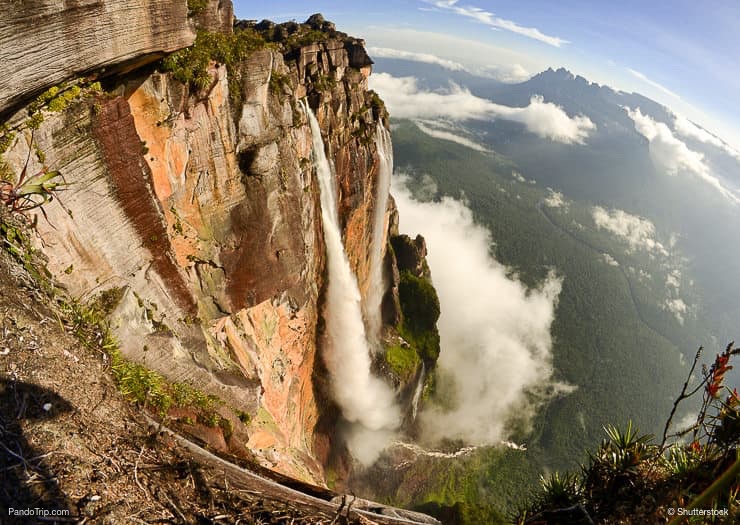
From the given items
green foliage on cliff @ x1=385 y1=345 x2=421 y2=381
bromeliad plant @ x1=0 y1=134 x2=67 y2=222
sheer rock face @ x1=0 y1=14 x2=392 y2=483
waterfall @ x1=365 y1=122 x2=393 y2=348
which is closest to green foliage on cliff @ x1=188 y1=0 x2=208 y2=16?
sheer rock face @ x1=0 y1=14 x2=392 y2=483

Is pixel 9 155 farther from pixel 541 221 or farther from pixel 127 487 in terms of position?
pixel 541 221

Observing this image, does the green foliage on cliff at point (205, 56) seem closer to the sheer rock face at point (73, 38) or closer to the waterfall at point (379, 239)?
the sheer rock face at point (73, 38)

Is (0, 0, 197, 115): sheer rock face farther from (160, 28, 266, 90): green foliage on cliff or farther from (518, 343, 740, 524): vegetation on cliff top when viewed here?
(518, 343, 740, 524): vegetation on cliff top

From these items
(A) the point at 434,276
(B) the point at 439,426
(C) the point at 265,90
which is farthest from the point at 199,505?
(A) the point at 434,276

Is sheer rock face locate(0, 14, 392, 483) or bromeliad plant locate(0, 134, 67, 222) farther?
sheer rock face locate(0, 14, 392, 483)

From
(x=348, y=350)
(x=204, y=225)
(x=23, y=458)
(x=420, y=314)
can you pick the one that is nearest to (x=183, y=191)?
(x=204, y=225)

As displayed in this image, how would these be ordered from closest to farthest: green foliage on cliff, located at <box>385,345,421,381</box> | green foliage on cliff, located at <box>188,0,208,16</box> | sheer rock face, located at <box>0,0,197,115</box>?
1. sheer rock face, located at <box>0,0,197,115</box>
2. green foliage on cliff, located at <box>188,0,208,16</box>
3. green foliage on cliff, located at <box>385,345,421,381</box>

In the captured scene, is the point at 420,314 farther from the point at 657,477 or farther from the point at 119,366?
the point at 119,366

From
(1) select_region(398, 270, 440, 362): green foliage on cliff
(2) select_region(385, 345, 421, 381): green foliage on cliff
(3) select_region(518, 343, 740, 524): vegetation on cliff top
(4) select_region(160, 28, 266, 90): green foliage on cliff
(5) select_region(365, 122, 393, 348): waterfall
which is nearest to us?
(3) select_region(518, 343, 740, 524): vegetation on cliff top

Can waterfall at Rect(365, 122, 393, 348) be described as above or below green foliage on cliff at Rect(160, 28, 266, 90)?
below
